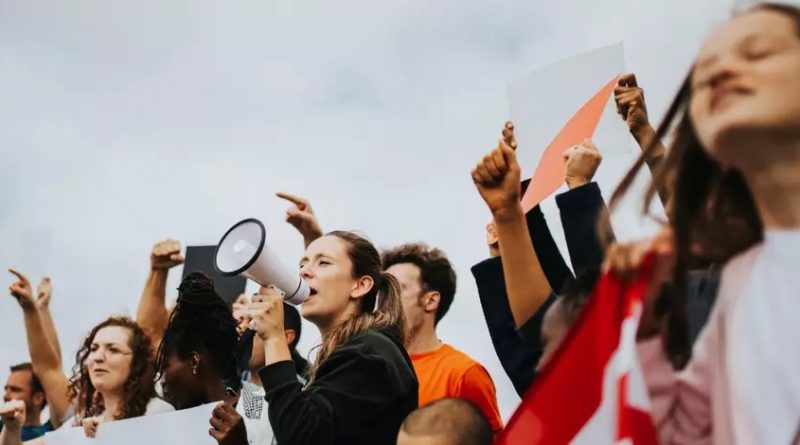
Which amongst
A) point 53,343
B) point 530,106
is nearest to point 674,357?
point 530,106

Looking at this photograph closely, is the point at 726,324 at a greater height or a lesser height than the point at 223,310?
greater

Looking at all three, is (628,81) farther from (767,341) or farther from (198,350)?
(198,350)

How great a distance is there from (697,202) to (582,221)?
54 cm

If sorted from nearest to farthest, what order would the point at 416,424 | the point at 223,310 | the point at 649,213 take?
the point at 649,213, the point at 416,424, the point at 223,310

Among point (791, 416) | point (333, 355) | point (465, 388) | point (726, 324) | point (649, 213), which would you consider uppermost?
point (649, 213)

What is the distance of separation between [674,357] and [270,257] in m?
2.03

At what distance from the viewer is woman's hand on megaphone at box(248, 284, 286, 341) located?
2979 mm

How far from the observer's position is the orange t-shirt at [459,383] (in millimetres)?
3303

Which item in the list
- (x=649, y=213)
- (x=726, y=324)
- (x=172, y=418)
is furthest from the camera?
(x=172, y=418)

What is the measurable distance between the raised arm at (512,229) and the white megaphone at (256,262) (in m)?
1.27

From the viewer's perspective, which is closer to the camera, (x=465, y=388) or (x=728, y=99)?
(x=728, y=99)

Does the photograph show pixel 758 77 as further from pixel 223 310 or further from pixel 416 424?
pixel 223 310

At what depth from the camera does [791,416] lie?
1.42 meters

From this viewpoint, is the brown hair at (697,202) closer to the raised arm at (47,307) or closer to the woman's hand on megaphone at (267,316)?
the woman's hand on megaphone at (267,316)
